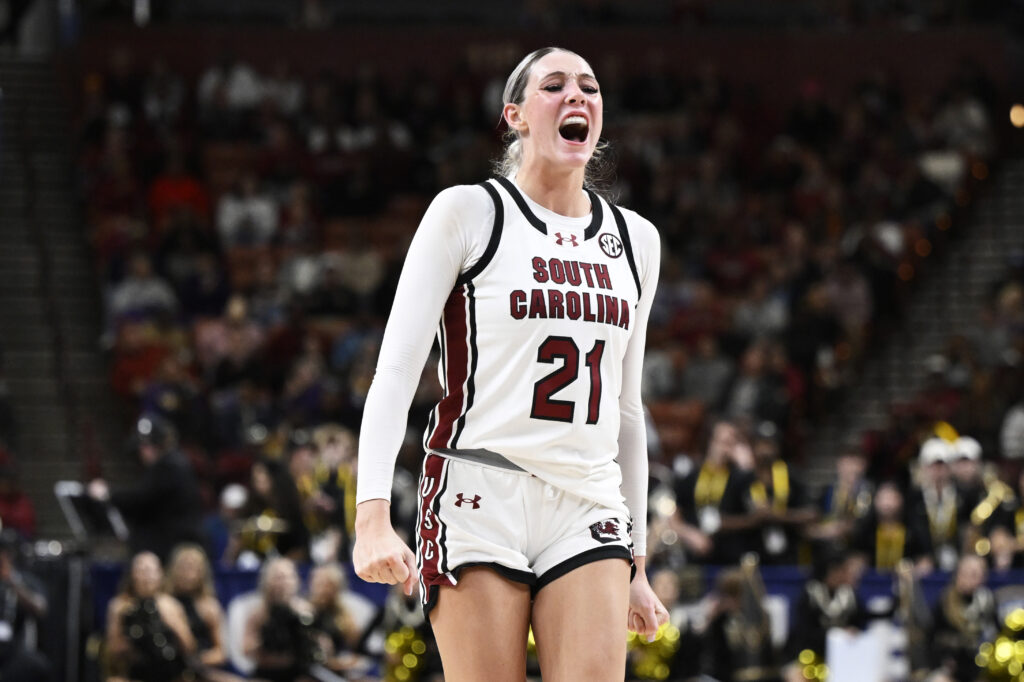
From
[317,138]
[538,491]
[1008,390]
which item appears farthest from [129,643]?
[317,138]

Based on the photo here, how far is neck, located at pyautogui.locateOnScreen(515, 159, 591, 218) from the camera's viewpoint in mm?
4289

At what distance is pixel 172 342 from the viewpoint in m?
17.5

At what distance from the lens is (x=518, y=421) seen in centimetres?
405

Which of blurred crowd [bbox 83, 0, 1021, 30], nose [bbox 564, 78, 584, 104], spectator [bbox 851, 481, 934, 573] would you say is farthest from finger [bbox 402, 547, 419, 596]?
blurred crowd [bbox 83, 0, 1021, 30]

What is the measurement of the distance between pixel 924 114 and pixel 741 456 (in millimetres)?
9103

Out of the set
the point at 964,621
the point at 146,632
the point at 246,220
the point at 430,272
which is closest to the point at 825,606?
the point at 964,621

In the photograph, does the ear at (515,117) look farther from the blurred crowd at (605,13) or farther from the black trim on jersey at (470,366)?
the blurred crowd at (605,13)

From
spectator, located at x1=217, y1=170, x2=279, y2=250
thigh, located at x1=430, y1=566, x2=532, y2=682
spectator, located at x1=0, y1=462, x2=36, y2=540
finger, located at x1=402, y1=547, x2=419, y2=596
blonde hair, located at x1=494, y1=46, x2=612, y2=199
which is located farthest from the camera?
spectator, located at x1=217, y1=170, x2=279, y2=250

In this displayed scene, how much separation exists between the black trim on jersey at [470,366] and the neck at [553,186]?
0.33 metres

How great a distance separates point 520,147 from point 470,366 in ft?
2.26

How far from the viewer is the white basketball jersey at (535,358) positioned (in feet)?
13.3

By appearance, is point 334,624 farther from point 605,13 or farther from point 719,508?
point 605,13

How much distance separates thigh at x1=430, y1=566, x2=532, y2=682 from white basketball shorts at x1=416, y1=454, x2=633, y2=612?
0.11 feet

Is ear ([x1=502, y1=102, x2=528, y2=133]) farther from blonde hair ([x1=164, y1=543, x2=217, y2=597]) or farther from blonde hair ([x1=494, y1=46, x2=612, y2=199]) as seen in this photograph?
blonde hair ([x1=164, y1=543, x2=217, y2=597])
